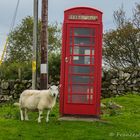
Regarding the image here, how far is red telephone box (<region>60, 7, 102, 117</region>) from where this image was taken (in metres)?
13.5

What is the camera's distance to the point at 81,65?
532 inches

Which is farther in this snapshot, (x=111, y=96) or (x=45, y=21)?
(x=111, y=96)

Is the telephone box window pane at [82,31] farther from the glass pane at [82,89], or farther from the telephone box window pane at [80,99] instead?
the telephone box window pane at [80,99]

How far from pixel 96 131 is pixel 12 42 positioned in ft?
109

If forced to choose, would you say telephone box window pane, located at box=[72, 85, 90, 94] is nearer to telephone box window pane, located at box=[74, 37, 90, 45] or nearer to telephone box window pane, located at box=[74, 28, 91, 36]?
telephone box window pane, located at box=[74, 37, 90, 45]

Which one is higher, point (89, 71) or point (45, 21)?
point (45, 21)

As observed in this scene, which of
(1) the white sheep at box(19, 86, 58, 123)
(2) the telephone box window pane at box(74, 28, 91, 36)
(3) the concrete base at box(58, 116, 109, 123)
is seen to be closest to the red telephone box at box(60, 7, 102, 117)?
(2) the telephone box window pane at box(74, 28, 91, 36)

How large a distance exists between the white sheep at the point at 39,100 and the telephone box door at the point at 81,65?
69 cm

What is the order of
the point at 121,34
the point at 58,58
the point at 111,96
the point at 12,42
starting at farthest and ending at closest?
the point at 12,42, the point at 121,34, the point at 58,58, the point at 111,96

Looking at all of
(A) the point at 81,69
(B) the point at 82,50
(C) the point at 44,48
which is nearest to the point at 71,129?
(A) the point at 81,69

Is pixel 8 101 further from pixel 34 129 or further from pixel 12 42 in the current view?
pixel 12 42

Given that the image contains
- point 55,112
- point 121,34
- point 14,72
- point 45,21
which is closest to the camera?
point 55,112

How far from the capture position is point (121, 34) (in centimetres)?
4031

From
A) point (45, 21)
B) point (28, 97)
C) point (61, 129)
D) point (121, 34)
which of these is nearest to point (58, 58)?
point (45, 21)
